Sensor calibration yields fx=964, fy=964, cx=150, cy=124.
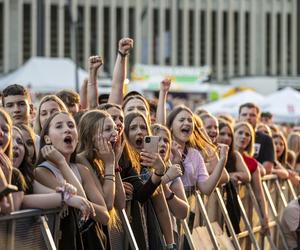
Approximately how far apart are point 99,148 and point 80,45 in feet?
205

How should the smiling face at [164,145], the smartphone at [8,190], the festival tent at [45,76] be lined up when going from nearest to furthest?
the smartphone at [8,190], the smiling face at [164,145], the festival tent at [45,76]

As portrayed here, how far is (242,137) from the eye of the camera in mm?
10383

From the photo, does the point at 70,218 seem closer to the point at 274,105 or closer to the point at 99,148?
the point at 99,148

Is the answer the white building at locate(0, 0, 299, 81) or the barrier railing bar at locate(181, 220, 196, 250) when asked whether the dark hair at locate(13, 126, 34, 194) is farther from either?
the white building at locate(0, 0, 299, 81)

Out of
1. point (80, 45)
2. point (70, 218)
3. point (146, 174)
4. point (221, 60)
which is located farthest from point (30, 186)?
point (221, 60)

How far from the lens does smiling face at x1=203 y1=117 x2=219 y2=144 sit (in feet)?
31.7

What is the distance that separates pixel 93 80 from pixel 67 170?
10.1ft

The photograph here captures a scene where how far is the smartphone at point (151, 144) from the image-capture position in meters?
6.98

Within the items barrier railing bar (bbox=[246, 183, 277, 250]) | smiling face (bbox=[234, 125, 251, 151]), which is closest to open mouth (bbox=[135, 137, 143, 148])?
barrier railing bar (bbox=[246, 183, 277, 250])

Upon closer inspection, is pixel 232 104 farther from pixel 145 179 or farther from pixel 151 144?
pixel 151 144

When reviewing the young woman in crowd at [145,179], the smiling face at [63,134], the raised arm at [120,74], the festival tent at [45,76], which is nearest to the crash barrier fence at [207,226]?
the young woman in crowd at [145,179]

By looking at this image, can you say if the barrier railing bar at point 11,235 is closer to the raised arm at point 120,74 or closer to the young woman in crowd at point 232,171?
the raised arm at point 120,74

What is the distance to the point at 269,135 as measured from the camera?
11492 millimetres

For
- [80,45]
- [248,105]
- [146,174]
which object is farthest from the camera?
[80,45]
